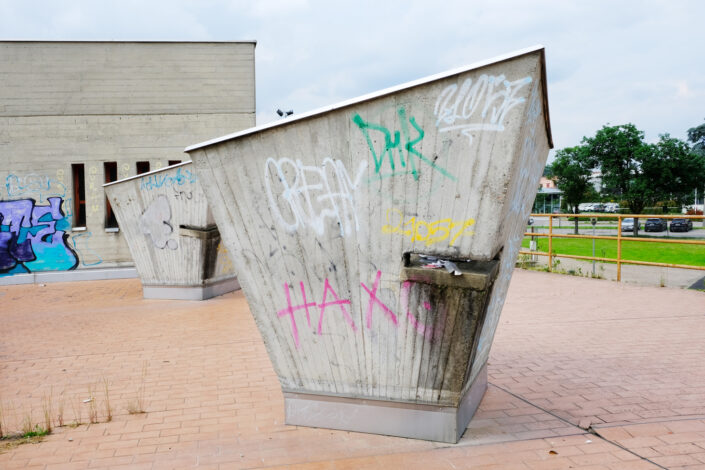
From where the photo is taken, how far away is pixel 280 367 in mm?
4301

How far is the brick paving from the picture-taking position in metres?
3.77

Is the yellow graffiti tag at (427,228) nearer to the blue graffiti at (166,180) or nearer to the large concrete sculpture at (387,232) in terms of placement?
the large concrete sculpture at (387,232)

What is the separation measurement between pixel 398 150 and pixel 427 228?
1.82ft

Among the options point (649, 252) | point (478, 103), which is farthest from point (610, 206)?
point (478, 103)

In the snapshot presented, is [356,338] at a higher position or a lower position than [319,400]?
higher

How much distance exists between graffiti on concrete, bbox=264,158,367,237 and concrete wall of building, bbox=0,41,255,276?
1243cm

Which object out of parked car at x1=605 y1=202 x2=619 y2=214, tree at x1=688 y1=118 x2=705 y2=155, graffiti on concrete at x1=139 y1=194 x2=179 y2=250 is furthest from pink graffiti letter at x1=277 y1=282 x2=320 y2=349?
tree at x1=688 y1=118 x2=705 y2=155

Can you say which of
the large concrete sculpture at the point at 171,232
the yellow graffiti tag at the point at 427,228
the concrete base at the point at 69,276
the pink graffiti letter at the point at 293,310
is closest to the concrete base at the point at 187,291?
the large concrete sculpture at the point at 171,232

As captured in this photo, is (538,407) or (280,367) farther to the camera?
(538,407)

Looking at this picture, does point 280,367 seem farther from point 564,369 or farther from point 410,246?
point 564,369

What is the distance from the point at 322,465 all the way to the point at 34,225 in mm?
14291

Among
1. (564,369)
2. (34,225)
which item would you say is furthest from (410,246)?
(34,225)

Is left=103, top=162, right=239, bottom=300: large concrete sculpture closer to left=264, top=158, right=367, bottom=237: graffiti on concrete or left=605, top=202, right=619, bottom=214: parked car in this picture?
left=264, top=158, right=367, bottom=237: graffiti on concrete

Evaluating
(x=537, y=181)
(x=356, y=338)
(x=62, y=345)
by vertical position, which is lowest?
(x=62, y=345)
